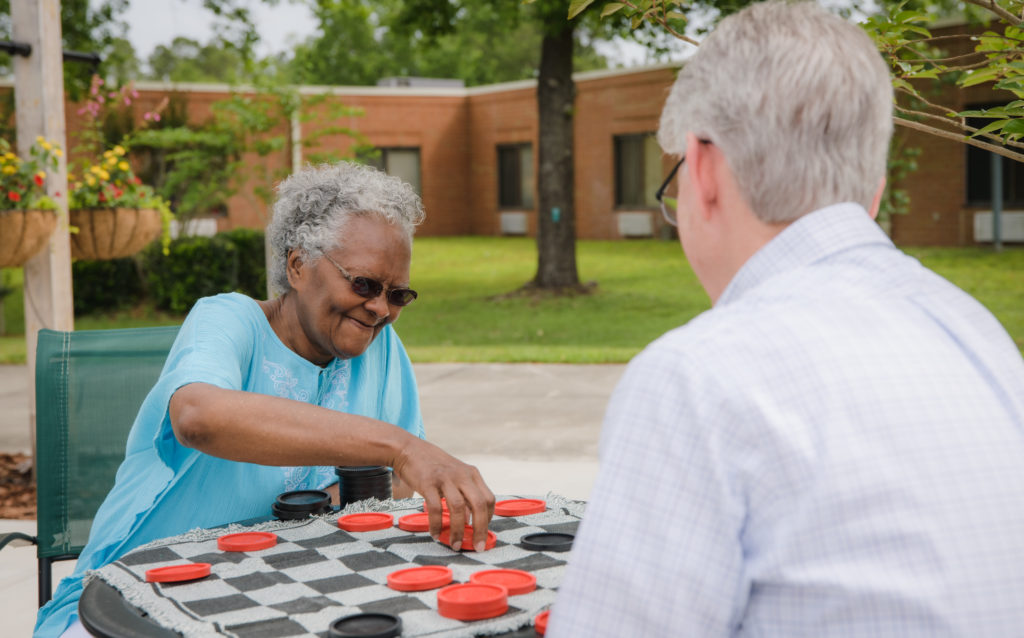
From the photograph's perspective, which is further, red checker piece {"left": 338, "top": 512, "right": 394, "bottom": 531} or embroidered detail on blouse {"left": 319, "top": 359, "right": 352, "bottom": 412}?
embroidered detail on blouse {"left": 319, "top": 359, "right": 352, "bottom": 412}

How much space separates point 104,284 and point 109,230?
1052cm

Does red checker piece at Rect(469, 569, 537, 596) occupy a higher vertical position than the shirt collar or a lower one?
lower

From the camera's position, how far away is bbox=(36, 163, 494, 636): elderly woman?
2.04 metres

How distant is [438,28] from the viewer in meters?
15.1

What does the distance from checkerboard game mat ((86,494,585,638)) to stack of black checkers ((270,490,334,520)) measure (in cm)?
2

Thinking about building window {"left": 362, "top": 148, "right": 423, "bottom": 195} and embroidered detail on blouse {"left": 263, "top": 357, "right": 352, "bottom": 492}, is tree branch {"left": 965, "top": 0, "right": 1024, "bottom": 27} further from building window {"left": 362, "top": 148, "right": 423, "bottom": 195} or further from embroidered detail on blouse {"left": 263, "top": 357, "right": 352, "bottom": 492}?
building window {"left": 362, "top": 148, "right": 423, "bottom": 195}

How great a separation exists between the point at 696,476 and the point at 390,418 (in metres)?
1.95

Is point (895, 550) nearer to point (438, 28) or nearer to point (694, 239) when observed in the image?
point (694, 239)

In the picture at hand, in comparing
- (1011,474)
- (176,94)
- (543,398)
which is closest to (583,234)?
(176,94)

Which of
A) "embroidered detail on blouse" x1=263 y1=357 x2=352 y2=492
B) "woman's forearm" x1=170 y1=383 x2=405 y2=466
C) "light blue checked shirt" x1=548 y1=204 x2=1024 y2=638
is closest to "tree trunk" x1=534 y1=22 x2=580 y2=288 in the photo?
"embroidered detail on blouse" x1=263 y1=357 x2=352 y2=492

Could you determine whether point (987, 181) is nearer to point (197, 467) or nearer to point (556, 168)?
point (556, 168)

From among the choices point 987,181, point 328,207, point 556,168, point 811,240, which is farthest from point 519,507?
point 987,181

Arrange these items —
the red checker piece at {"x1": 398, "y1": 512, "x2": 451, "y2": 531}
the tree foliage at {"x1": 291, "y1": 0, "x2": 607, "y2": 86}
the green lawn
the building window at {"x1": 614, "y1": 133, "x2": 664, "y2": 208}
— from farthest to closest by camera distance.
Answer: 1. the tree foliage at {"x1": 291, "y1": 0, "x2": 607, "y2": 86}
2. the building window at {"x1": 614, "y1": 133, "x2": 664, "y2": 208}
3. the green lawn
4. the red checker piece at {"x1": 398, "y1": 512, "x2": 451, "y2": 531}

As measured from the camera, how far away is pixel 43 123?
5512 millimetres
